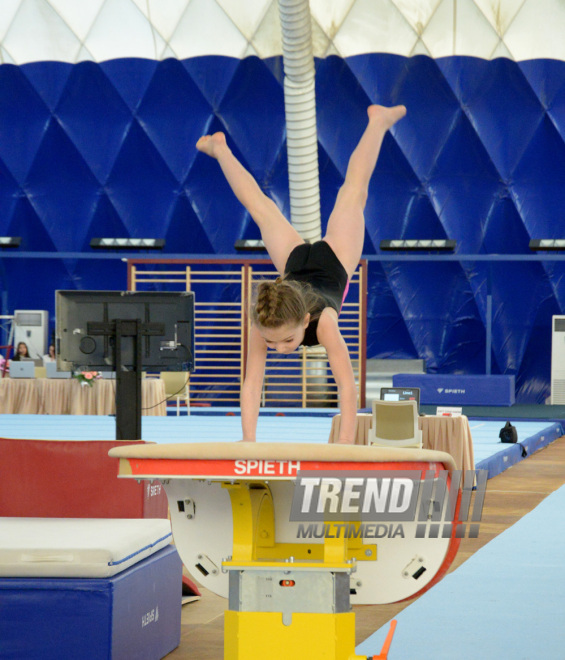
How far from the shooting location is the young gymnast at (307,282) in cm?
253

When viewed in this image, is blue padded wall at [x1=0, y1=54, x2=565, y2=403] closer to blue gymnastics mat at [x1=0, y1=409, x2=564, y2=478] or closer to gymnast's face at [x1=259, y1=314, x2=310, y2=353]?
blue gymnastics mat at [x1=0, y1=409, x2=564, y2=478]

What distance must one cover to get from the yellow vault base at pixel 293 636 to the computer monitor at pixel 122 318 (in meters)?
2.90

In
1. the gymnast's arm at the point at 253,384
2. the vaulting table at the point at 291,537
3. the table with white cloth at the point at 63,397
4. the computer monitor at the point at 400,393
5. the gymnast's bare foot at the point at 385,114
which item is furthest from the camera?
the table with white cloth at the point at 63,397

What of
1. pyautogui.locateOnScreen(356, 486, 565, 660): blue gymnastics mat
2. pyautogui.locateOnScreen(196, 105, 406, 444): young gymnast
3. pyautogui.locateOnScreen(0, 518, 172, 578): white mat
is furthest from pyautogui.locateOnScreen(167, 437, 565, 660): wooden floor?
pyautogui.locateOnScreen(196, 105, 406, 444): young gymnast

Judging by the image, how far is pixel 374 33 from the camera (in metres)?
15.5

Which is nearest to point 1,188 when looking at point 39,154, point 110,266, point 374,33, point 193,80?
point 39,154

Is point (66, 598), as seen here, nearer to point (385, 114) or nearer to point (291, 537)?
point (291, 537)

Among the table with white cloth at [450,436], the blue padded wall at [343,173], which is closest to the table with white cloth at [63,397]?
the table with white cloth at [450,436]

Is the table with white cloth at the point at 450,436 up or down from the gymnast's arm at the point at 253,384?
down

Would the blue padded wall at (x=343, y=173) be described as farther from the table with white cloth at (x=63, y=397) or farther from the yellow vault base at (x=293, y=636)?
the yellow vault base at (x=293, y=636)

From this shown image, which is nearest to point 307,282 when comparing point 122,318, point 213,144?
point 213,144

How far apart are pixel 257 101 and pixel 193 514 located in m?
14.4

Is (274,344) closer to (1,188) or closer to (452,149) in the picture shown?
(452,149)

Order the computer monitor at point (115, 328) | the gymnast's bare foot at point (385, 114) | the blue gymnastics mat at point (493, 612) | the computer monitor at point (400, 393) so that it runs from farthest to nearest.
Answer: the computer monitor at point (400, 393) → the computer monitor at point (115, 328) → the gymnast's bare foot at point (385, 114) → the blue gymnastics mat at point (493, 612)
